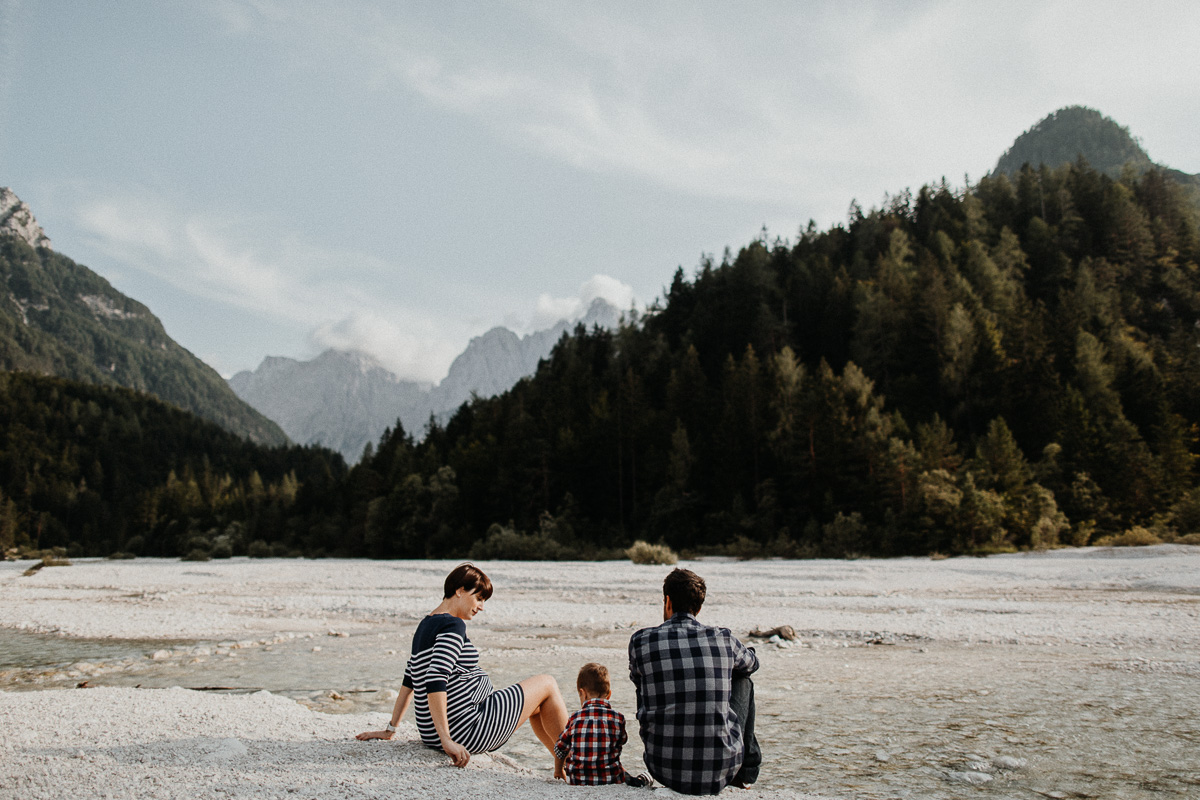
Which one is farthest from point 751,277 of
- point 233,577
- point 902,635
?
point 902,635

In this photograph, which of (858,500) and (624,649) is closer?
(624,649)

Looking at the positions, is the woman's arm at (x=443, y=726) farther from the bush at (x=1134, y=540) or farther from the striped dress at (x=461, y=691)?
the bush at (x=1134, y=540)

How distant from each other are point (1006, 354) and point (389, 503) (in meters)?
59.2

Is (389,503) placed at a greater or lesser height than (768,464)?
lesser

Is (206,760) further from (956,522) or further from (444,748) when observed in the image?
(956,522)

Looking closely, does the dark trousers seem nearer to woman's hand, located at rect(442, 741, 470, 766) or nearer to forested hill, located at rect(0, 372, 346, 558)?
woman's hand, located at rect(442, 741, 470, 766)

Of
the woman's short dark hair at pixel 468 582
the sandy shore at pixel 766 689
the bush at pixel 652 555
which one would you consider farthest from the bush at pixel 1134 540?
the woman's short dark hair at pixel 468 582

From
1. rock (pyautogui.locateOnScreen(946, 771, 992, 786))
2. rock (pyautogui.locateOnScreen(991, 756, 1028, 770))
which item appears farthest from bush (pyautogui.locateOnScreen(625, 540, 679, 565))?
rock (pyautogui.locateOnScreen(946, 771, 992, 786))

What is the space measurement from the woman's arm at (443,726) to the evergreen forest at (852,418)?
35.5 metres

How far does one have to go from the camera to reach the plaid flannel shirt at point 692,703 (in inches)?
162

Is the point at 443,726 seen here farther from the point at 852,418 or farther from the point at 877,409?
the point at 877,409

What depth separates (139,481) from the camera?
146625 mm

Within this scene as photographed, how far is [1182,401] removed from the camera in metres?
42.1

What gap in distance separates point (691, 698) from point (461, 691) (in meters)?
1.99
